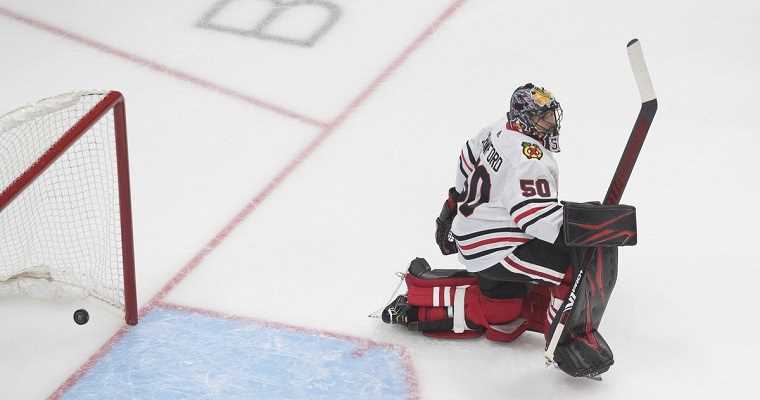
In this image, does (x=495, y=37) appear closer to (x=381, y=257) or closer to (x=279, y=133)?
(x=279, y=133)

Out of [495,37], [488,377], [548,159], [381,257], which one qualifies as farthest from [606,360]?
[495,37]

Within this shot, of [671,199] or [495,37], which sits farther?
[495,37]

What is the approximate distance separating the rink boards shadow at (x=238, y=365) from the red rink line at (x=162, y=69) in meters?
1.43

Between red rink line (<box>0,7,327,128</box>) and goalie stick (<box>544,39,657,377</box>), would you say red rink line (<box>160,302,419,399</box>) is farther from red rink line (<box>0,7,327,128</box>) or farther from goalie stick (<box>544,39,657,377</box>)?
red rink line (<box>0,7,327,128</box>)

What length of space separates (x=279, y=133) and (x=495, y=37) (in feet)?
4.10

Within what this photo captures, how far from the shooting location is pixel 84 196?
4473 mm

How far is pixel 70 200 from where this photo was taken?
175 inches

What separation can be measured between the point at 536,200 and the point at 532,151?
0.14m

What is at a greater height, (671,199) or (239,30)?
(239,30)

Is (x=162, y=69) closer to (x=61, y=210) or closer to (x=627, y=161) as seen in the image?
(x=61, y=210)

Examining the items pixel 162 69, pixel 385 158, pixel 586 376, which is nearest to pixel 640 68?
pixel 586 376

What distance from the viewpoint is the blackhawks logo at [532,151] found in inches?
142

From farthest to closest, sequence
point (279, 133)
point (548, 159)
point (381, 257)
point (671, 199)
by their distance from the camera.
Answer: point (279, 133)
point (671, 199)
point (381, 257)
point (548, 159)

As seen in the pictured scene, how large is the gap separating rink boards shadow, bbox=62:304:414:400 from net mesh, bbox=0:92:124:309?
255mm
